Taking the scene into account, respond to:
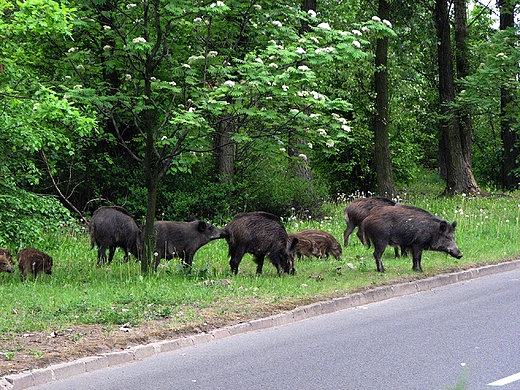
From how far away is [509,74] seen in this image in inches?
1083

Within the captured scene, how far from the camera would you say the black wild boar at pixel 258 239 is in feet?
48.2

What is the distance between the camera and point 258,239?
1469cm

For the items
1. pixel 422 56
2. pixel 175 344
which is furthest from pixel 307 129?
pixel 422 56

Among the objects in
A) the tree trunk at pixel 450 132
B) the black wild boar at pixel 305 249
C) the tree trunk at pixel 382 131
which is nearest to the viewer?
the black wild boar at pixel 305 249

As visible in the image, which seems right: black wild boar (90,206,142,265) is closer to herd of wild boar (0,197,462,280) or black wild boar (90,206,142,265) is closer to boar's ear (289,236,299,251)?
herd of wild boar (0,197,462,280)

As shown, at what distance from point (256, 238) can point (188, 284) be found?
189 cm

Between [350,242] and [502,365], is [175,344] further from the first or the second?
[350,242]

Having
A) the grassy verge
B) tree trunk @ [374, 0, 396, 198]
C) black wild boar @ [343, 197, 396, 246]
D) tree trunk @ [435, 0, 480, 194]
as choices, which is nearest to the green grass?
the grassy verge

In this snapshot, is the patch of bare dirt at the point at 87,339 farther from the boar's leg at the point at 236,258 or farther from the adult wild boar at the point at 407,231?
the adult wild boar at the point at 407,231

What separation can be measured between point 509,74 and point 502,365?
2072 centimetres

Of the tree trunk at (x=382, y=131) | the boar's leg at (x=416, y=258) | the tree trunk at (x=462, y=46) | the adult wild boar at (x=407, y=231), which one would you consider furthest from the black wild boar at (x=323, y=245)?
the tree trunk at (x=462, y=46)

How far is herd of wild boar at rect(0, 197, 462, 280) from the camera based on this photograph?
14758mm

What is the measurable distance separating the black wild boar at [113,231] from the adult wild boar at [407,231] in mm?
4571

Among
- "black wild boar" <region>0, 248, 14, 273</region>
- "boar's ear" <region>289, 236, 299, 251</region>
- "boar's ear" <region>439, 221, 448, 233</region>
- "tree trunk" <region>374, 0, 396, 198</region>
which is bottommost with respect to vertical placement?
"black wild boar" <region>0, 248, 14, 273</region>
